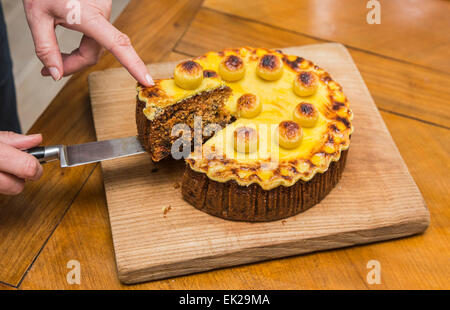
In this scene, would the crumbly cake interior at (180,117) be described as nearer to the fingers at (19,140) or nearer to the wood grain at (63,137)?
the wood grain at (63,137)

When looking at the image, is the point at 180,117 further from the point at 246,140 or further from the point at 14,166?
the point at 14,166

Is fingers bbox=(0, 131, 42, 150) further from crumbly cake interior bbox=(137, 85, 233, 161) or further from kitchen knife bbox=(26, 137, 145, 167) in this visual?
crumbly cake interior bbox=(137, 85, 233, 161)

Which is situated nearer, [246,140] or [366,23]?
[246,140]

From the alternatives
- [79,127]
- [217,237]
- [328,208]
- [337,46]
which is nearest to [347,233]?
[328,208]

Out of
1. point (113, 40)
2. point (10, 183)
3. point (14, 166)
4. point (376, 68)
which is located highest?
point (113, 40)

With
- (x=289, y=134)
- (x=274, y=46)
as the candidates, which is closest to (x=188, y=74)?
(x=289, y=134)

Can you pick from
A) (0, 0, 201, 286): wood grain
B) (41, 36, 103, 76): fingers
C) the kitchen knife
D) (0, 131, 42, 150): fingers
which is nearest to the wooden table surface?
(0, 0, 201, 286): wood grain

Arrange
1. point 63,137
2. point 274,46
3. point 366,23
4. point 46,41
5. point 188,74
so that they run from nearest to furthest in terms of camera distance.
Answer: point 46,41 → point 188,74 → point 63,137 → point 274,46 → point 366,23
